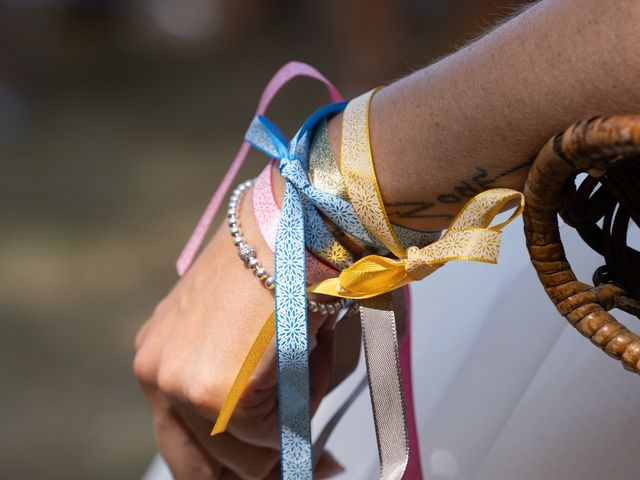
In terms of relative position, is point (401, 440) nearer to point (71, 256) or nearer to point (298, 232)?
point (298, 232)

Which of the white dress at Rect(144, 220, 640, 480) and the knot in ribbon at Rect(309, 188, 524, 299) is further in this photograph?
the white dress at Rect(144, 220, 640, 480)

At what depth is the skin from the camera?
0.43m

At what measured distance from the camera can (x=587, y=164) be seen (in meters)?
0.42

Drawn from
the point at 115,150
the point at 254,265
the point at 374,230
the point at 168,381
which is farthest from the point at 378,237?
the point at 115,150

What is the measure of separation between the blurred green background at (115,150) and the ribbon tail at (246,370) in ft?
2.38

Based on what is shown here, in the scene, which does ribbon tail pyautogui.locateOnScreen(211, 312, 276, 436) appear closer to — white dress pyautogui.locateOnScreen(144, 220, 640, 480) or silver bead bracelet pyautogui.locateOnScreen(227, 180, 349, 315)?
silver bead bracelet pyautogui.locateOnScreen(227, 180, 349, 315)

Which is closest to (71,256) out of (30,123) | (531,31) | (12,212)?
(12,212)

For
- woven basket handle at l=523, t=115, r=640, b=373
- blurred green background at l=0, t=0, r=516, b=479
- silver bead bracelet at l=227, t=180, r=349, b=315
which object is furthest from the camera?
blurred green background at l=0, t=0, r=516, b=479

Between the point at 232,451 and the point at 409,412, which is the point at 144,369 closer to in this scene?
the point at 232,451

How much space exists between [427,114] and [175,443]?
0.39 metres

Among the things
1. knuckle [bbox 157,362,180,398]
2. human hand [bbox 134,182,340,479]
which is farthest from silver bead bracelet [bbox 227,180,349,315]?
knuckle [bbox 157,362,180,398]

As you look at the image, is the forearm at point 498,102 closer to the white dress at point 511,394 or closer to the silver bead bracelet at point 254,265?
the silver bead bracelet at point 254,265

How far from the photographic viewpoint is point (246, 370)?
593 millimetres

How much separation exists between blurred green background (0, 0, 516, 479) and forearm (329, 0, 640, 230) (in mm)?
703
